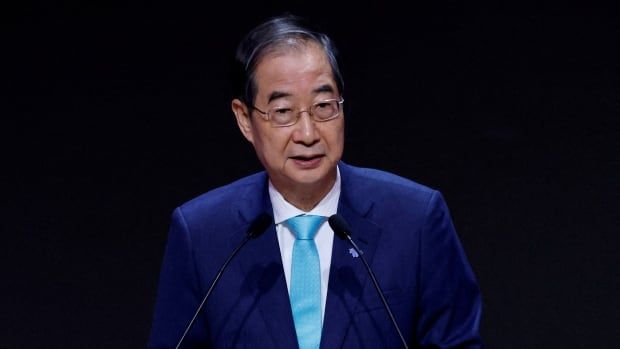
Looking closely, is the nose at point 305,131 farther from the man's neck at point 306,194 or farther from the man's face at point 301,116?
the man's neck at point 306,194

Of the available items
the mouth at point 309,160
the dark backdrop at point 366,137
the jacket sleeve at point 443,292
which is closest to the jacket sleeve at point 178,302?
the mouth at point 309,160

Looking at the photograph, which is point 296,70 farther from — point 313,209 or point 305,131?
point 313,209

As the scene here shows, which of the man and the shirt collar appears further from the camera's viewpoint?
the shirt collar

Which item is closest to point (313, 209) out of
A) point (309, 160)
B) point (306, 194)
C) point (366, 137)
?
point (306, 194)

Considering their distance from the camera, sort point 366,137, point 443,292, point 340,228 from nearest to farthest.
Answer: point 340,228
point 443,292
point 366,137

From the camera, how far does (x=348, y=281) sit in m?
1.75

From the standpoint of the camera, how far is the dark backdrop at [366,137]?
249 cm

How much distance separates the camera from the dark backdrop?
2.49m

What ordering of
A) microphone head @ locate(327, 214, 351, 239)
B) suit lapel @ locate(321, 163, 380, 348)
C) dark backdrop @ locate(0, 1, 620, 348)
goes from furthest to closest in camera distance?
dark backdrop @ locate(0, 1, 620, 348) < suit lapel @ locate(321, 163, 380, 348) < microphone head @ locate(327, 214, 351, 239)

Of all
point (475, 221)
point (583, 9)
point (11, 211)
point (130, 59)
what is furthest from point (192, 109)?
point (583, 9)

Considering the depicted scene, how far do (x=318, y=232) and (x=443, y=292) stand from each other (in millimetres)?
216

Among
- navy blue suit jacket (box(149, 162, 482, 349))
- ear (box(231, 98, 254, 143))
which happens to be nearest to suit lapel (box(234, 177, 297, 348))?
navy blue suit jacket (box(149, 162, 482, 349))

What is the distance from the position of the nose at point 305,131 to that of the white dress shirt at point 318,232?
0.16 m

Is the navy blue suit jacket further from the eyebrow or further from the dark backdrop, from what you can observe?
the dark backdrop
